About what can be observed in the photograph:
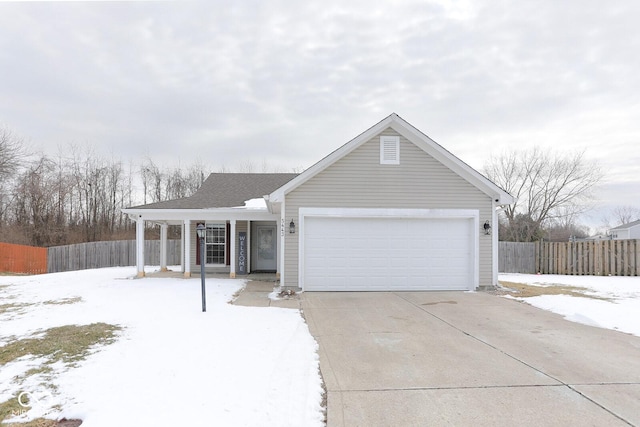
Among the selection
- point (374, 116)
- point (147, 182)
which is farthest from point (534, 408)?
point (147, 182)

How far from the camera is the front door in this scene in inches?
595

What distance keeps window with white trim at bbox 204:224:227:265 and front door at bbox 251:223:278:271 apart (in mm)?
1198

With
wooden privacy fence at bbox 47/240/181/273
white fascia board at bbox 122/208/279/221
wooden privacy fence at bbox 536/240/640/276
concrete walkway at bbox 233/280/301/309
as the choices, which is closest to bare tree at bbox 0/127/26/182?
wooden privacy fence at bbox 47/240/181/273

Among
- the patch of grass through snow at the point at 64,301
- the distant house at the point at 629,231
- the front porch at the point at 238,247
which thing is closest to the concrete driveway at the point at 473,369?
the patch of grass through snow at the point at 64,301

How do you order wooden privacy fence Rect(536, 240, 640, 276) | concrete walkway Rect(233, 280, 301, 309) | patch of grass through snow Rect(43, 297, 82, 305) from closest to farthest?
1. concrete walkway Rect(233, 280, 301, 309)
2. patch of grass through snow Rect(43, 297, 82, 305)
3. wooden privacy fence Rect(536, 240, 640, 276)

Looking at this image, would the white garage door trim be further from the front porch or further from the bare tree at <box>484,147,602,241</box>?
the bare tree at <box>484,147,602,241</box>

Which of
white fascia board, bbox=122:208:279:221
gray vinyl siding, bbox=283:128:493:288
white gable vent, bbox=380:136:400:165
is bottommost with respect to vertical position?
white fascia board, bbox=122:208:279:221

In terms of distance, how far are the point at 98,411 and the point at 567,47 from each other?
1410cm

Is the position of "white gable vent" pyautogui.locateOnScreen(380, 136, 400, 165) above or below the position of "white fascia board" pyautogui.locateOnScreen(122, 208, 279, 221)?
above

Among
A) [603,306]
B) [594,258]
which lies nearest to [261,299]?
[603,306]

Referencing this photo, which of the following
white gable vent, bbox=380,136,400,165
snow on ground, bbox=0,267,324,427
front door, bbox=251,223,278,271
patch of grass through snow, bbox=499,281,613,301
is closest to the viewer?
snow on ground, bbox=0,267,324,427

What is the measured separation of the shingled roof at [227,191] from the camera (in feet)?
44.9

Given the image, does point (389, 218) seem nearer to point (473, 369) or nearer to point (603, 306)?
point (603, 306)

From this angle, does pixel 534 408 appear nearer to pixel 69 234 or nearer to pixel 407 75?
pixel 407 75
